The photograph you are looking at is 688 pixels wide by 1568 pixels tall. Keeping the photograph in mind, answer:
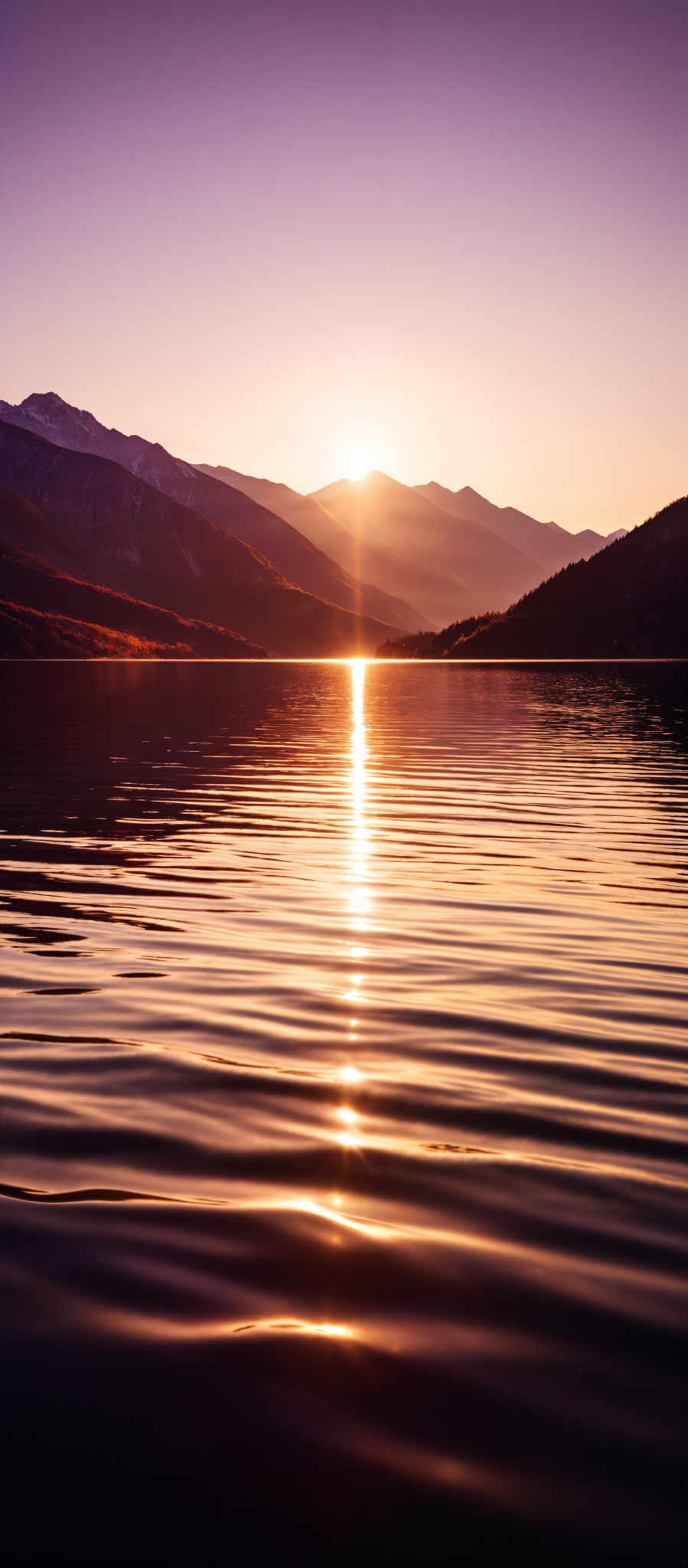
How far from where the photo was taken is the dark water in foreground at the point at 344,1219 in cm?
489

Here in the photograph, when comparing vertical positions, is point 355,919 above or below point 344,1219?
above

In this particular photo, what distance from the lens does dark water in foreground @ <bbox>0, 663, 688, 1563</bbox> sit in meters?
4.89

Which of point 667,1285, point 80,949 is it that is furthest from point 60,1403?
point 80,949

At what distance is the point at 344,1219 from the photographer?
7.35 metres

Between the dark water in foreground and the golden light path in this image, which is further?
the golden light path

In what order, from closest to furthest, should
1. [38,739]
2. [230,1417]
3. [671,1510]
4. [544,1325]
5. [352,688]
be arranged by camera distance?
[671,1510], [230,1417], [544,1325], [38,739], [352,688]

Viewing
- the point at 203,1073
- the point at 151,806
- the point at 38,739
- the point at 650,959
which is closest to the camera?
the point at 203,1073

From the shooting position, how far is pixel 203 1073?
33.2 ft

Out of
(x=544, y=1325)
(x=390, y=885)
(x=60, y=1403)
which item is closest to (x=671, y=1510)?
(x=544, y=1325)

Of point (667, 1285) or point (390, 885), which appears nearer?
point (667, 1285)

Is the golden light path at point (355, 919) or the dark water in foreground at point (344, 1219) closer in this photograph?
the dark water in foreground at point (344, 1219)

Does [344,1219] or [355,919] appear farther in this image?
[355,919]

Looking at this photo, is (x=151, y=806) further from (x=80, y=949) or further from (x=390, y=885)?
(x=80, y=949)

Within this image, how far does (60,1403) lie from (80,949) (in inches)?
388
